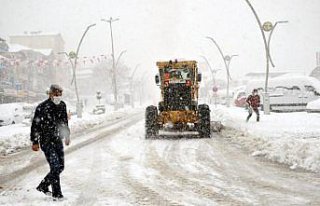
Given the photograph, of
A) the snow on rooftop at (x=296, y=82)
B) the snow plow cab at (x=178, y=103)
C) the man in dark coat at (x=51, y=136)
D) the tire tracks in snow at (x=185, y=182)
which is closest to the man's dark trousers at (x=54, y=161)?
the man in dark coat at (x=51, y=136)

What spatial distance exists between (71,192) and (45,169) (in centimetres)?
282

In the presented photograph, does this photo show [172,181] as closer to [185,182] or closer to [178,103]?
[185,182]

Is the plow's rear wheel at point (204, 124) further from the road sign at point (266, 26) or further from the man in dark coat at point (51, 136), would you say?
the road sign at point (266, 26)

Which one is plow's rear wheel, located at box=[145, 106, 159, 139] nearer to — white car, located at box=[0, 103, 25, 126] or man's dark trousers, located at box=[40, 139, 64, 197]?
man's dark trousers, located at box=[40, 139, 64, 197]

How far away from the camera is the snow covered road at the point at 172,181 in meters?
6.61

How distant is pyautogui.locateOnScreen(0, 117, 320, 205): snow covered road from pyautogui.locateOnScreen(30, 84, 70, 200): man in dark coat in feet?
0.95

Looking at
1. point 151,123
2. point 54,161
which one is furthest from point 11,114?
point 54,161

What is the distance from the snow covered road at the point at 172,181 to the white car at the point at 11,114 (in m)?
15.9

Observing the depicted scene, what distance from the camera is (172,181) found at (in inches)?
316

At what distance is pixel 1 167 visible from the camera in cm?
1062

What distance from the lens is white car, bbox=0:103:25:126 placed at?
27050 millimetres

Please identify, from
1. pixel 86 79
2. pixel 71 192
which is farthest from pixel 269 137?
pixel 86 79

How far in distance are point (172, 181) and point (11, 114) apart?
863 inches

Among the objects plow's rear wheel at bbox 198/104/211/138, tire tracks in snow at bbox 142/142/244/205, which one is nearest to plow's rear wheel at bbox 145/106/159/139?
plow's rear wheel at bbox 198/104/211/138
